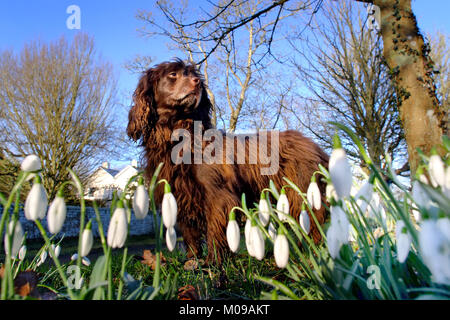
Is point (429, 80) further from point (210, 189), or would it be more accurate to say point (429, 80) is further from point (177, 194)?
point (177, 194)

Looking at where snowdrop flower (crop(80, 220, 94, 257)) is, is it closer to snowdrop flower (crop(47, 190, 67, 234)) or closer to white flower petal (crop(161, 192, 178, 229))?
snowdrop flower (crop(47, 190, 67, 234))

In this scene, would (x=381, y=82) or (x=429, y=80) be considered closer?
(x=429, y=80)

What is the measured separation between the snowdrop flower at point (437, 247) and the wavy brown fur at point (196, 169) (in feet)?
7.83

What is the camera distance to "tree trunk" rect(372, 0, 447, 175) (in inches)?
197

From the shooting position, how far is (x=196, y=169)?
3.42 metres

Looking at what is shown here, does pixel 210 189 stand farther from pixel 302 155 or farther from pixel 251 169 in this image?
pixel 302 155

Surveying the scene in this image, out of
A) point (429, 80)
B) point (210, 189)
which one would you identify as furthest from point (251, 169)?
point (429, 80)

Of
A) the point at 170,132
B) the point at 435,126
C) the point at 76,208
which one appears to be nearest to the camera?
the point at 170,132

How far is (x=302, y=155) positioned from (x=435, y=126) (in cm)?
255

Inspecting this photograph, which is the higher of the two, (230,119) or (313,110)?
(230,119)

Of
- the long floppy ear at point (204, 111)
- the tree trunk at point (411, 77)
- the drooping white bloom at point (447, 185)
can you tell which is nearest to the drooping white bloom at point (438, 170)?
the drooping white bloom at point (447, 185)
